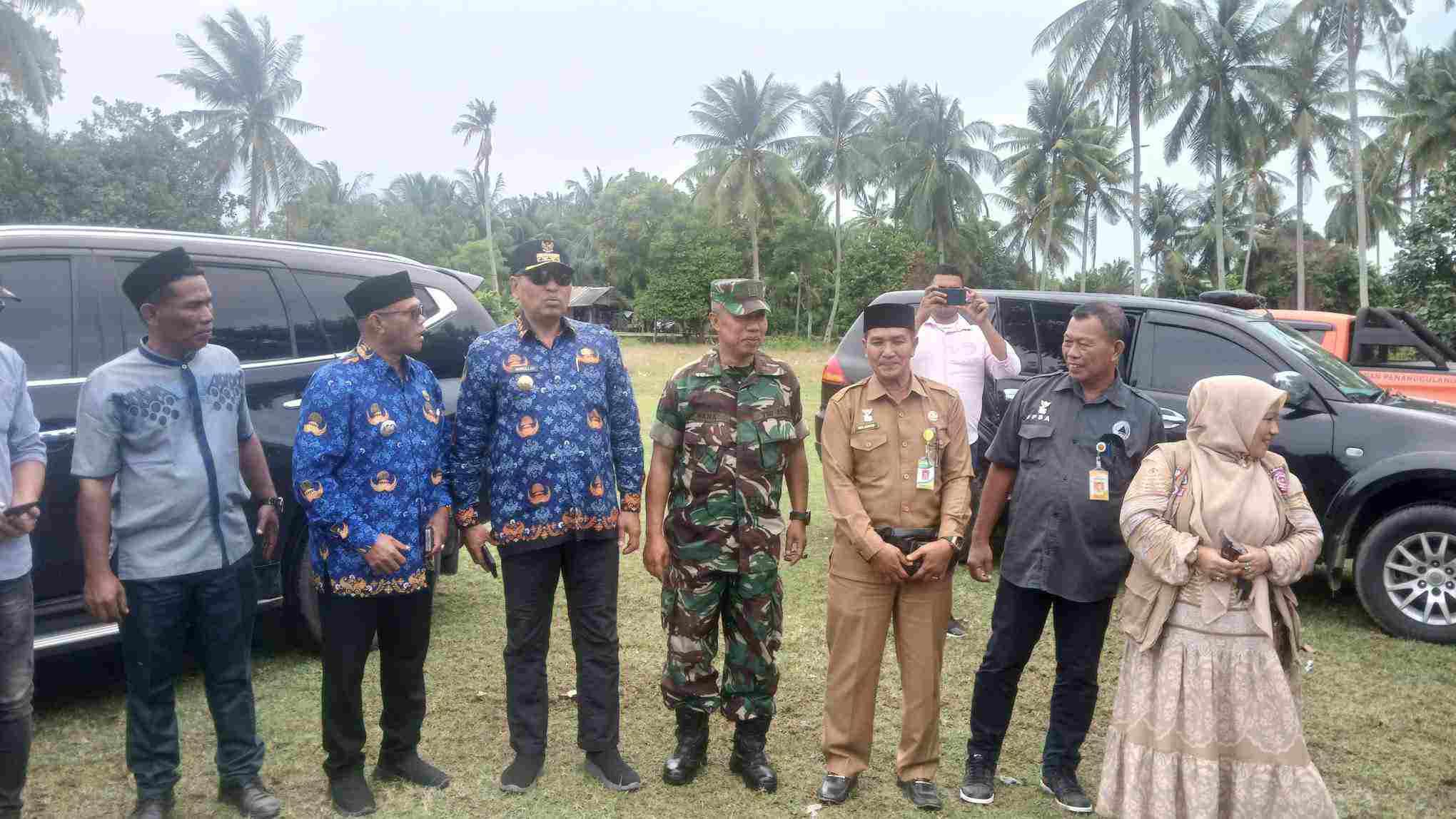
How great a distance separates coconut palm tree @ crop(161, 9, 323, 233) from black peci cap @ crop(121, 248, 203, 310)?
42067 mm

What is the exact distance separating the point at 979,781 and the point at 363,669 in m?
2.23

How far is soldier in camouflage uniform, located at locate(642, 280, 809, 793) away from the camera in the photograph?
3723 millimetres

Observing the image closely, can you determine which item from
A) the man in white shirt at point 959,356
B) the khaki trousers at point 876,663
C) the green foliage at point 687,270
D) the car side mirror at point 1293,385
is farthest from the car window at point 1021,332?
the green foliage at point 687,270

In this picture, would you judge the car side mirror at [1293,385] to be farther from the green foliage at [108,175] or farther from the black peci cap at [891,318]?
the green foliage at [108,175]

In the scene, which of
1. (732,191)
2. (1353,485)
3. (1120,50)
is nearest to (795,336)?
(732,191)

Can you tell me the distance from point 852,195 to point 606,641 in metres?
45.3

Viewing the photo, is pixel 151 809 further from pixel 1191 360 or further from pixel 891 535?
pixel 1191 360

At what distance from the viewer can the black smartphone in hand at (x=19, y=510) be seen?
9.96ft

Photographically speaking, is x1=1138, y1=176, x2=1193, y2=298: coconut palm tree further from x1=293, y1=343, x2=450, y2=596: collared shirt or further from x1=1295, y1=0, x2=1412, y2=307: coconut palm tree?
x1=293, y1=343, x2=450, y2=596: collared shirt

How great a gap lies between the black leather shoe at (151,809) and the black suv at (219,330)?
3.03 feet

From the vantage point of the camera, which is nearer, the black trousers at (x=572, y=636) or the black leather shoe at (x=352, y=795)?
the black leather shoe at (x=352, y=795)

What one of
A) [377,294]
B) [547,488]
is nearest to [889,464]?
[547,488]

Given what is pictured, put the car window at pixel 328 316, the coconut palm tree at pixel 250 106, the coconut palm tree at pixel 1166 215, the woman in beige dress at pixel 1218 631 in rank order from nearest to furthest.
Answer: the woman in beige dress at pixel 1218 631 < the car window at pixel 328 316 < the coconut palm tree at pixel 250 106 < the coconut palm tree at pixel 1166 215

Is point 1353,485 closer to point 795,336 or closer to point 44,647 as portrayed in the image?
point 44,647
